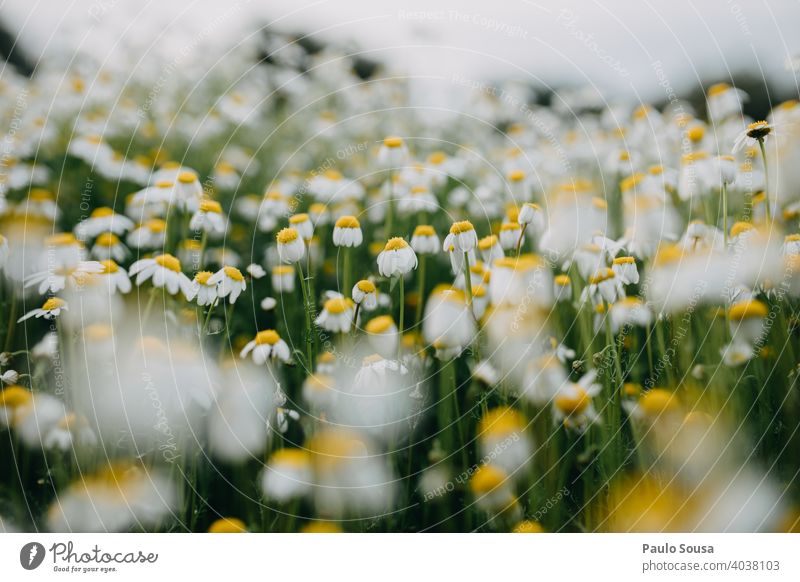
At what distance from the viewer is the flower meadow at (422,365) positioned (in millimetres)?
694

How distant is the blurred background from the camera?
86 centimetres

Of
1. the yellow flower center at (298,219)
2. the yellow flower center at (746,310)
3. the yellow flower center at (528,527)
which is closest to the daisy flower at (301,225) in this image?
the yellow flower center at (298,219)

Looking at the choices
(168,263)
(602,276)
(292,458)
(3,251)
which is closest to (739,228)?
(602,276)

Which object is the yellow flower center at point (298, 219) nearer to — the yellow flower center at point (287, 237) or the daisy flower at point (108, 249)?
the yellow flower center at point (287, 237)

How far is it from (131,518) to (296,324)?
0.99 feet

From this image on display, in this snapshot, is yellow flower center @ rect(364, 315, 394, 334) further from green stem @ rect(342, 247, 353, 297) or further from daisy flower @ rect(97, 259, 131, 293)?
daisy flower @ rect(97, 259, 131, 293)

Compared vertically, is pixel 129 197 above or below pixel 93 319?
above

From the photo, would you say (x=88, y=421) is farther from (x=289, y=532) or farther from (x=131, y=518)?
(x=289, y=532)

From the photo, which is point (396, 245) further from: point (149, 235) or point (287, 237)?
point (149, 235)

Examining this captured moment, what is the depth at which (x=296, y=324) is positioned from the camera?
2.64 feet
